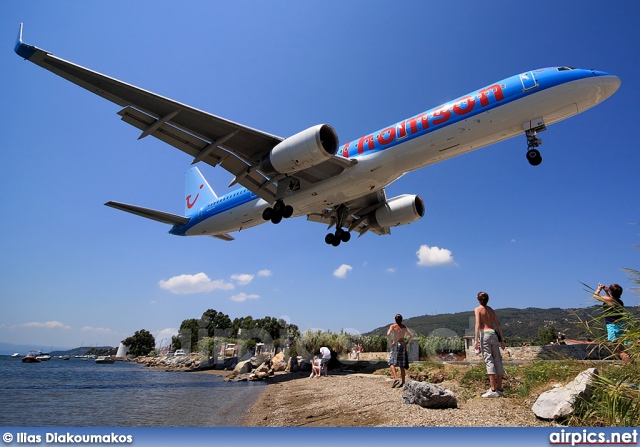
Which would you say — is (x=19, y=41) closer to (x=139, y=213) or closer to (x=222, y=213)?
(x=139, y=213)

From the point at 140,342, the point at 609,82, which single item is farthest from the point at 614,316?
the point at 140,342

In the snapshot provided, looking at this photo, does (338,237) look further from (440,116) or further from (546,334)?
(546,334)

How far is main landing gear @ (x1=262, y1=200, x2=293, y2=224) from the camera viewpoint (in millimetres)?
18000

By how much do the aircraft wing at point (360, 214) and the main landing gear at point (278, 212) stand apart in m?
4.23

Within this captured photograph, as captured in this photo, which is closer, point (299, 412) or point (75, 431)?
point (75, 431)

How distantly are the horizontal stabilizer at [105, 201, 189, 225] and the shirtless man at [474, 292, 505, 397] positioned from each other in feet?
62.8

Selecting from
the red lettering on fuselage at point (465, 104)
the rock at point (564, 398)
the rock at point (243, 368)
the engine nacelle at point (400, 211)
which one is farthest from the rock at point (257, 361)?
the rock at point (564, 398)

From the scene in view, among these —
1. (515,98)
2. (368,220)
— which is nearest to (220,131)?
(368,220)

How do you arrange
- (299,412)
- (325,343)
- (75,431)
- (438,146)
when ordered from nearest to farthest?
(75,431)
(299,412)
(438,146)
(325,343)

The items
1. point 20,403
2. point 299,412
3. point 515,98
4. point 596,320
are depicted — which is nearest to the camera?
point 596,320

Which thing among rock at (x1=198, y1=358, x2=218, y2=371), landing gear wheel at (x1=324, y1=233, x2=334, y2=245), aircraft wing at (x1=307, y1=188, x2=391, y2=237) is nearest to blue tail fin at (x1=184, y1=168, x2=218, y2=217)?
aircraft wing at (x1=307, y1=188, x2=391, y2=237)

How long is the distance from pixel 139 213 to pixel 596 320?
22079mm

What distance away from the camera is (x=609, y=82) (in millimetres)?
13258

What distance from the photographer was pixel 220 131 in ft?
53.8
